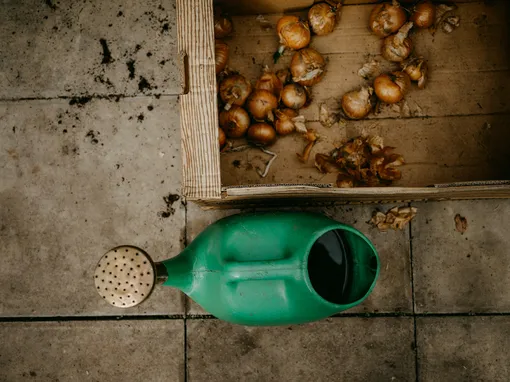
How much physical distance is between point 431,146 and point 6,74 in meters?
1.74

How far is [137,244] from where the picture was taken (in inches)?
67.4

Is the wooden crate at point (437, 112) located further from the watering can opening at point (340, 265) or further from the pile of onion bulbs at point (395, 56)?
the watering can opening at point (340, 265)

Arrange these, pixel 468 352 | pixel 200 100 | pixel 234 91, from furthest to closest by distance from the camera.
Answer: pixel 468 352, pixel 234 91, pixel 200 100

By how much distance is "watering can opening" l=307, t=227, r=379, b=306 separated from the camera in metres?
1.22

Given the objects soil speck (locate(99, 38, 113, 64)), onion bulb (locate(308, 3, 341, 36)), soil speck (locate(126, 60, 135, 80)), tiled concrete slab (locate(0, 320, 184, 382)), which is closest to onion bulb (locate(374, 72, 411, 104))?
onion bulb (locate(308, 3, 341, 36))

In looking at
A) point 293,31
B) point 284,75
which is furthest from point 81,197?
point 293,31

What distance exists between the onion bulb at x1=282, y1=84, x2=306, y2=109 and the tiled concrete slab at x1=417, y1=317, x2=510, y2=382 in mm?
996

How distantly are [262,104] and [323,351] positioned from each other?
0.98m

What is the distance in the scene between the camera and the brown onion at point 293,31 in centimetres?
153

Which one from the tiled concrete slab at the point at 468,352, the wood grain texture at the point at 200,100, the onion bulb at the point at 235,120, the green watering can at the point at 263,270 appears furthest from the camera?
the tiled concrete slab at the point at 468,352

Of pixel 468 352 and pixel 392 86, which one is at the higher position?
pixel 392 86

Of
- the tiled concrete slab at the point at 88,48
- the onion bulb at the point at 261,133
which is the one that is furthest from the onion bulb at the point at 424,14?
the tiled concrete slab at the point at 88,48

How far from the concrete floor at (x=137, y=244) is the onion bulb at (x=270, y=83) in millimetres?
395

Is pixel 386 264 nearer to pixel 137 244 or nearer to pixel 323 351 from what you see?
pixel 323 351
